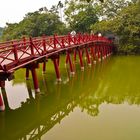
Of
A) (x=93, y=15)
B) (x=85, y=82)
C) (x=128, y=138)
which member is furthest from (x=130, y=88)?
(x=93, y=15)

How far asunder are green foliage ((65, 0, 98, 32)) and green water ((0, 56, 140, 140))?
29.0 meters

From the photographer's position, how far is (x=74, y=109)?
1456cm

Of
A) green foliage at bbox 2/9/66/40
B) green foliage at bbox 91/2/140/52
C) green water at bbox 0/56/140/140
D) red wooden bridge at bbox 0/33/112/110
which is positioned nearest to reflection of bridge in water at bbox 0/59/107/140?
green water at bbox 0/56/140/140

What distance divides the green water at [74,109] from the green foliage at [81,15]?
2897 centimetres

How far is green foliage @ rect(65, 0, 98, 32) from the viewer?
1997 inches

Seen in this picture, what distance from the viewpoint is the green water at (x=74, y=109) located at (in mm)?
11266

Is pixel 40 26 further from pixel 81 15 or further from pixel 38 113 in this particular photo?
pixel 38 113

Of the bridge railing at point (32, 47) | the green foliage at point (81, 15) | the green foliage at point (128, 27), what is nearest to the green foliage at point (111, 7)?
the green foliage at point (81, 15)

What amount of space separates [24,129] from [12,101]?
4.41 metres

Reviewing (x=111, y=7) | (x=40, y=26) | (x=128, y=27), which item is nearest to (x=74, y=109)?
(x=128, y=27)

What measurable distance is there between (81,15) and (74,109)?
3773cm

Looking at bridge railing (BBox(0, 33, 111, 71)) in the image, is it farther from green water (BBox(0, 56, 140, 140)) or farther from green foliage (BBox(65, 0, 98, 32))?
green foliage (BBox(65, 0, 98, 32))

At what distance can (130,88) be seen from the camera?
61.4 ft

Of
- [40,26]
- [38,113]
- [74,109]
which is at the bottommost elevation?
[74,109]
